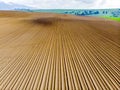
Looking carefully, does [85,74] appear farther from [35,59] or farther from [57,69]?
[35,59]

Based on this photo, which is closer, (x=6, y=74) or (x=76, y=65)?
(x=6, y=74)

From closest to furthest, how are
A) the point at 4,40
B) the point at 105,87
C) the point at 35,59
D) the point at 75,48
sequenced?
the point at 105,87
the point at 35,59
the point at 75,48
the point at 4,40

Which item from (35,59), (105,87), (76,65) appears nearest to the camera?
(105,87)

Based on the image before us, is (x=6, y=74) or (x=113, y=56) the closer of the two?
(x=6, y=74)

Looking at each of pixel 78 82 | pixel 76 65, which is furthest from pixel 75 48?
pixel 78 82

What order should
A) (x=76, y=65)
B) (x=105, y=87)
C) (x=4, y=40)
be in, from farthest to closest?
(x=4, y=40), (x=76, y=65), (x=105, y=87)

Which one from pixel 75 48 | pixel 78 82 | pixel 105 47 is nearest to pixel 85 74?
pixel 78 82

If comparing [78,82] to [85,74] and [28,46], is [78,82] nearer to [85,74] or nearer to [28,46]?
[85,74]

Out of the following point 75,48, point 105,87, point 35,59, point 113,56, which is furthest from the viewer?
point 75,48
